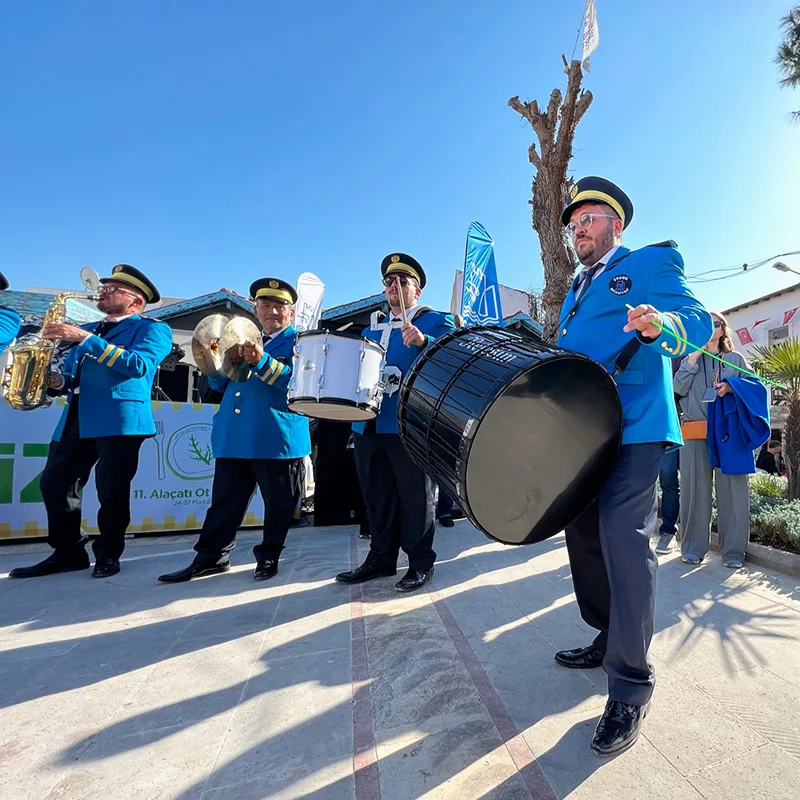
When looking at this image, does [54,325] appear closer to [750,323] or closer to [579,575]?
[579,575]

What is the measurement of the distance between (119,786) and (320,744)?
563 millimetres

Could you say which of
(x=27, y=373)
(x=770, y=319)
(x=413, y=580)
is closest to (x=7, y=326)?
(x=27, y=373)

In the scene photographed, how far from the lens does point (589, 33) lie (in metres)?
6.97

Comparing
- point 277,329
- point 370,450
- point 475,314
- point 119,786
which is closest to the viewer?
point 119,786

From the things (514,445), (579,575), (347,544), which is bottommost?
(347,544)

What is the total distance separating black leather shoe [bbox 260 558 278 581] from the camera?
3094mm

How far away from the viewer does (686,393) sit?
3.85 meters

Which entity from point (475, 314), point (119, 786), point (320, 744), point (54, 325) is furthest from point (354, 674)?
point (475, 314)

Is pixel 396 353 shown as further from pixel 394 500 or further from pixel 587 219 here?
pixel 587 219

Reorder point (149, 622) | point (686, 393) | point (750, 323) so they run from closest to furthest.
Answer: point (149, 622), point (686, 393), point (750, 323)

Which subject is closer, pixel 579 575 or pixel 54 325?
pixel 579 575

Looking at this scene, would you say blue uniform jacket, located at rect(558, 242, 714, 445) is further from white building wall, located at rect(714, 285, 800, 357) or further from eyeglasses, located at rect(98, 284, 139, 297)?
white building wall, located at rect(714, 285, 800, 357)

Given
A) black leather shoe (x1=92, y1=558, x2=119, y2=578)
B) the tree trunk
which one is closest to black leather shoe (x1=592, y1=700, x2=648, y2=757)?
black leather shoe (x1=92, y1=558, x2=119, y2=578)

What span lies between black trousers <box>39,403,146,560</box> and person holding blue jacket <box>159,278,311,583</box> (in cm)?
56
